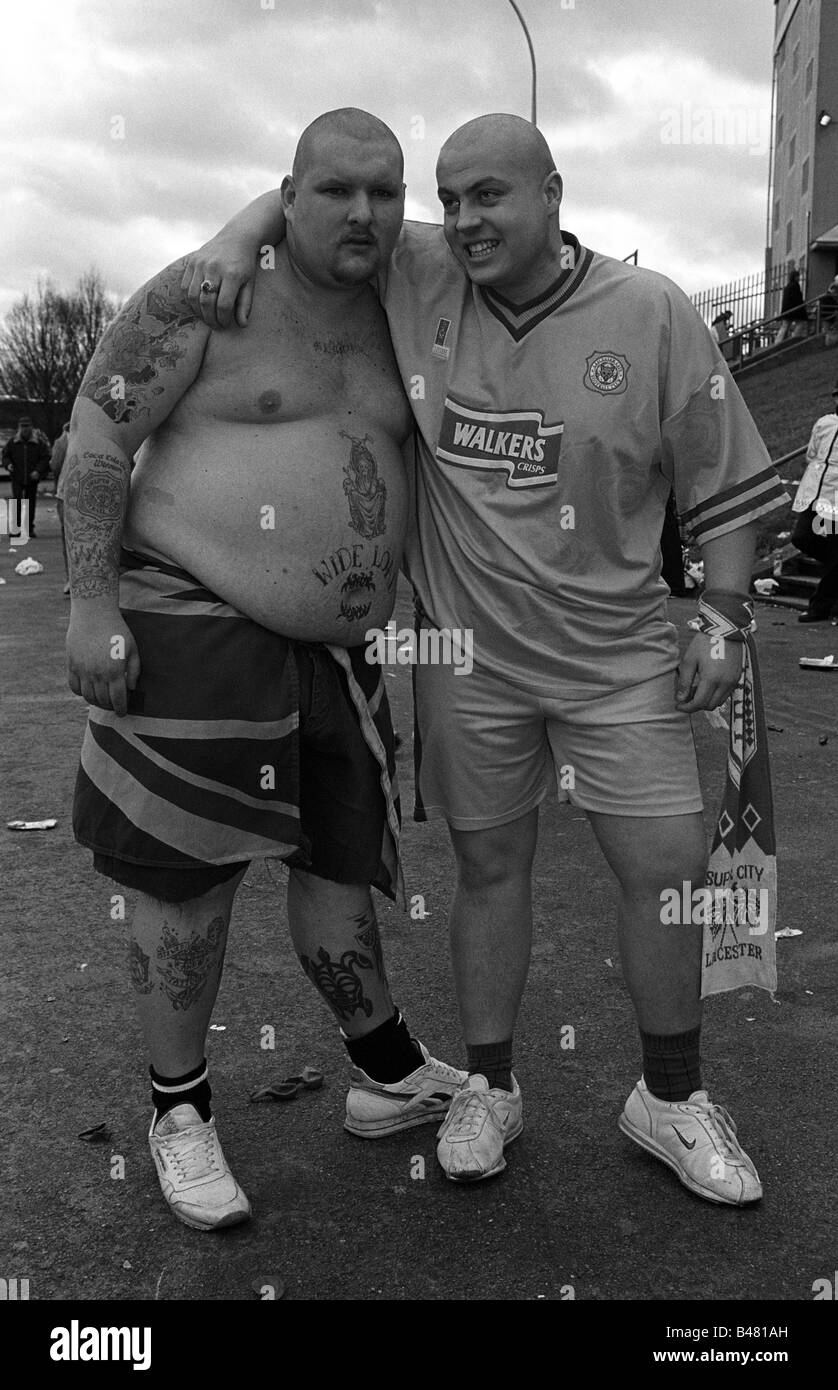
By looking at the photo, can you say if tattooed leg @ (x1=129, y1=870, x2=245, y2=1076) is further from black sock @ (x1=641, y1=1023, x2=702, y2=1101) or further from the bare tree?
the bare tree

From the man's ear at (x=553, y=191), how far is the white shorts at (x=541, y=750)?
3.04ft

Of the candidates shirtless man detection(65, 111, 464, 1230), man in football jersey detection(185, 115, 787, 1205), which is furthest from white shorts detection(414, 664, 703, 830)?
shirtless man detection(65, 111, 464, 1230)

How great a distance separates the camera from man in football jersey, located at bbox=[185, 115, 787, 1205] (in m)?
2.54

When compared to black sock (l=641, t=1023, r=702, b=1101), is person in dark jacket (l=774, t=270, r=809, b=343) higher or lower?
higher

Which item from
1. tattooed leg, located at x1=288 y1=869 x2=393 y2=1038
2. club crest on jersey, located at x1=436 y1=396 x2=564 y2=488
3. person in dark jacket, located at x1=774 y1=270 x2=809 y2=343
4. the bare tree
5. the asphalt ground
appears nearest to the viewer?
the asphalt ground

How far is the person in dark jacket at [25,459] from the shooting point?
72.1 feet

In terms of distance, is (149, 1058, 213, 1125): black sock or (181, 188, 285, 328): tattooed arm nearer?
(181, 188, 285, 328): tattooed arm

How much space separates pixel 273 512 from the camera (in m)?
2.58

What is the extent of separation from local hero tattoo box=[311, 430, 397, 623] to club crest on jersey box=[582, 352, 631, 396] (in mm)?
462

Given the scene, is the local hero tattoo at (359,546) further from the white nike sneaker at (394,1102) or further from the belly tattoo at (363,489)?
the white nike sneaker at (394,1102)

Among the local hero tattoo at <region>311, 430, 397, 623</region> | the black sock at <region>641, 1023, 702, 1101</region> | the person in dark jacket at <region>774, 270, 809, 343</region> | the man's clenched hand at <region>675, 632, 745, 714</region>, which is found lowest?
the black sock at <region>641, 1023, 702, 1101</region>

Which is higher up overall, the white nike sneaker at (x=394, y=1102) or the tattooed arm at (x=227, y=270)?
the tattooed arm at (x=227, y=270)

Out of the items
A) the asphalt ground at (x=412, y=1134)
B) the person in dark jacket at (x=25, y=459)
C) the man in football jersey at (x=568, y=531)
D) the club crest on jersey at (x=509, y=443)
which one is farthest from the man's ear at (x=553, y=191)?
the person in dark jacket at (x=25, y=459)
